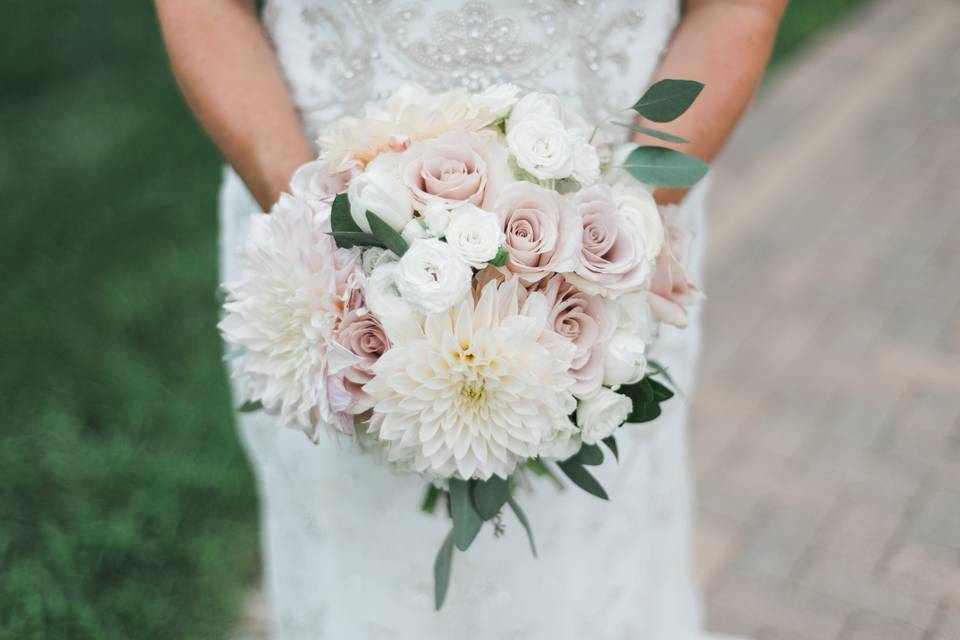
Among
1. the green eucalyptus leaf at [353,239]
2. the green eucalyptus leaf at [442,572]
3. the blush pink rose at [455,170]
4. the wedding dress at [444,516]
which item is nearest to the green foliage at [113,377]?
the wedding dress at [444,516]

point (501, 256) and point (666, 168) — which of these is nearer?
point (501, 256)

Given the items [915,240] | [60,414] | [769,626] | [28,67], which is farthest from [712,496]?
[28,67]

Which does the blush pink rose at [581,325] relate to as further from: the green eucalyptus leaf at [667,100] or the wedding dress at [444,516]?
the wedding dress at [444,516]

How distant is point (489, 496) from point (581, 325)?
0.94 feet

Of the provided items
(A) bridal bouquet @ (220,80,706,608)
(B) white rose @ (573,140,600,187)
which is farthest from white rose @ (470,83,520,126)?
(B) white rose @ (573,140,600,187)

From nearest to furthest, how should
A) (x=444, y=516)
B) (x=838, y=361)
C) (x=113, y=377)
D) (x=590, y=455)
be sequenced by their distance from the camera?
(x=590, y=455), (x=444, y=516), (x=113, y=377), (x=838, y=361)

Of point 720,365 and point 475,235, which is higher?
point 475,235

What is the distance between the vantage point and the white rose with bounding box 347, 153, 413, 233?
124cm

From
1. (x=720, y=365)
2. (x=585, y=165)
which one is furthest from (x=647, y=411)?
(x=720, y=365)

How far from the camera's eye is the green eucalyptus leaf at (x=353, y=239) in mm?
1276

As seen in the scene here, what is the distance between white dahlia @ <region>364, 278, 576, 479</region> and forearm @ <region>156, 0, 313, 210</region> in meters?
0.51

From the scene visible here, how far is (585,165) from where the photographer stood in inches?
51.6

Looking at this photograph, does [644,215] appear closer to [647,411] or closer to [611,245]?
[611,245]

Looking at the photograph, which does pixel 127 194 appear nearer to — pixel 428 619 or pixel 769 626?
pixel 428 619
